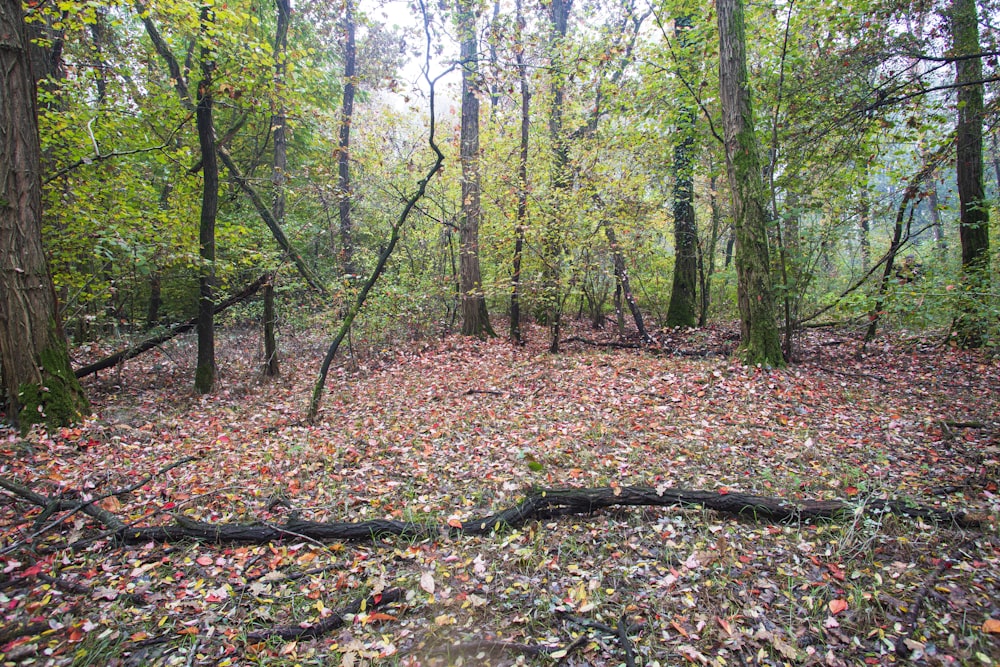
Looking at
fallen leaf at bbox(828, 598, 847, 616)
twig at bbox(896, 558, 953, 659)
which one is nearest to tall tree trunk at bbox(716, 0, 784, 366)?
twig at bbox(896, 558, 953, 659)

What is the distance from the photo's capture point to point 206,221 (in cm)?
856

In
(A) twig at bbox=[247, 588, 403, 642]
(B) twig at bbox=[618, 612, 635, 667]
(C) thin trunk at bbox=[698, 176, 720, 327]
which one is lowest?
(A) twig at bbox=[247, 588, 403, 642]

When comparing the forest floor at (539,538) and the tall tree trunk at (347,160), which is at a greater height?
the tall tree trunk at (347,160)

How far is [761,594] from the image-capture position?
10.2 feet

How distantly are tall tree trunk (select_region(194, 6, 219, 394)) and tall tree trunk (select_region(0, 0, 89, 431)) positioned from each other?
7.08ft

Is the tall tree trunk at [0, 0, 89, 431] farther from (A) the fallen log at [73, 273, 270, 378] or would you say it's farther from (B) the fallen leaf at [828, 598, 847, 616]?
(B) the fallen leaf at [828, 598, 847, 616]

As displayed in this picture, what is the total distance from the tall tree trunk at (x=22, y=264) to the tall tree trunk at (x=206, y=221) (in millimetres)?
2159

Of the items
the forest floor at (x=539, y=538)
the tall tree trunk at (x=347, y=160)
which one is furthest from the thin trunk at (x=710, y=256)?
the tall tree trunk at (x=347, y=160)

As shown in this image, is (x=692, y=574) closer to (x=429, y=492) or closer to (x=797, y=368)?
(x=429, y=492)

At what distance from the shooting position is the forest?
3.09 meters

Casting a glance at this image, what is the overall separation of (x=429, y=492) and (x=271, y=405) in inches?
179

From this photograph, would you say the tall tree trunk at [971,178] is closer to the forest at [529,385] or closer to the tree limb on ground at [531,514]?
the forest at [529,385]

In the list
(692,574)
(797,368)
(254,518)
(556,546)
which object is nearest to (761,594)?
(692,574)

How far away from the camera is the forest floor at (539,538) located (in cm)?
286
